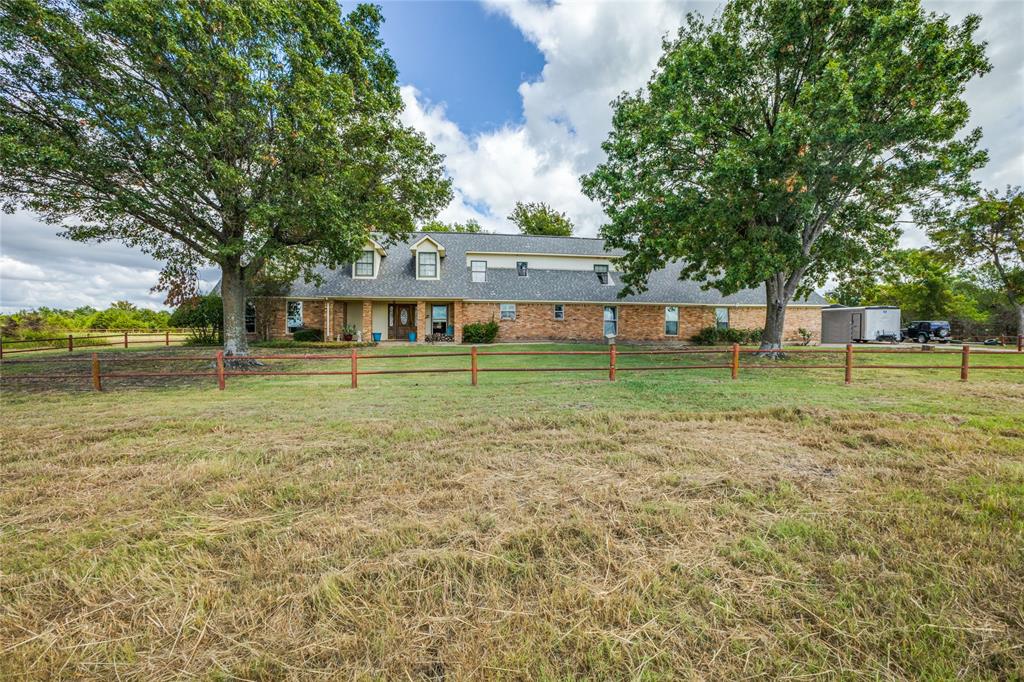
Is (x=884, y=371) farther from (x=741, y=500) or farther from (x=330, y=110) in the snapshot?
(x=330, y=110)

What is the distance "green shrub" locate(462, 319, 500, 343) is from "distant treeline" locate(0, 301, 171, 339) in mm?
18377

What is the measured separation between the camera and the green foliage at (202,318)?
19.9 m

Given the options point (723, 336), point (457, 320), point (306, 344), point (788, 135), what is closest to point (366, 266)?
point (306, 344)

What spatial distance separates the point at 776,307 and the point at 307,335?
21870mm

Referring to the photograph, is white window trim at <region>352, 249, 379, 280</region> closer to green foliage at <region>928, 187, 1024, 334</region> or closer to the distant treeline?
the distant treeline

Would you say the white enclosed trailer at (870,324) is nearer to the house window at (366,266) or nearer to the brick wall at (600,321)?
the brick wall at (600,321)

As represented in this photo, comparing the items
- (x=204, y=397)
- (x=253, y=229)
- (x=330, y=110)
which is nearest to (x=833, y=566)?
(x=204, y=397)

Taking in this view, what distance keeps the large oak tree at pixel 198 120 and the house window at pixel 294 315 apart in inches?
373

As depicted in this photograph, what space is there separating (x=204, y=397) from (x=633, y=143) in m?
13.7

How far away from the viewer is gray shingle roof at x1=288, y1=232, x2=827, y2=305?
22203mm

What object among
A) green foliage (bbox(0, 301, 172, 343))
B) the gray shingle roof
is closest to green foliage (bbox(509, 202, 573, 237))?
the gray shingle roof

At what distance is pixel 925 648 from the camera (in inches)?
76.2

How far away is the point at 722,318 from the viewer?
24859 millimetres

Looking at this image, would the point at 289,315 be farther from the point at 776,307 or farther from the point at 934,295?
the point at 934,295
